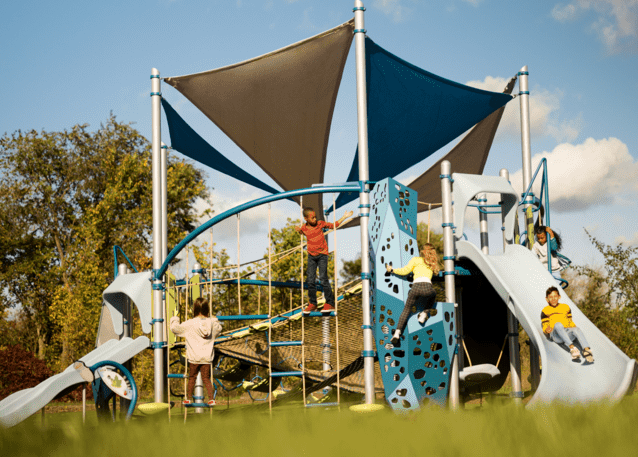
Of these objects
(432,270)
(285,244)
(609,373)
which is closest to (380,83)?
(432,270)

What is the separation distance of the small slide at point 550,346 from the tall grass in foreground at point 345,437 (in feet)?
8.23

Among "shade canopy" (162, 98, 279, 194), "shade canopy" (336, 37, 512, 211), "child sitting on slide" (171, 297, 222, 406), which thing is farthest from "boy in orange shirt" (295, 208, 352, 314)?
"shade canopy" (162, 98, 279, 194)

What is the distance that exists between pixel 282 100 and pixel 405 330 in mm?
4663

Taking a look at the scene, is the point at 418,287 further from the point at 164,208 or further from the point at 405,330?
the point at 164,208

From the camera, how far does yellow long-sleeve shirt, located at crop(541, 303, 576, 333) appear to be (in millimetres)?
7492

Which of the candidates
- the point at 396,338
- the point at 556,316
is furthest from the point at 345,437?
the point at 556,316

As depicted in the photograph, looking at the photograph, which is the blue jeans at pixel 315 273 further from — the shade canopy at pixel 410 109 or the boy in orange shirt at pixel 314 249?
the shade canopy at pixel 410 109

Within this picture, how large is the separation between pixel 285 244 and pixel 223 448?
16.1 m

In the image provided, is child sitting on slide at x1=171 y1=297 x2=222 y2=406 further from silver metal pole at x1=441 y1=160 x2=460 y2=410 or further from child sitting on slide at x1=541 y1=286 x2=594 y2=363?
child sitting on slide at x1=541 y1=286 x2=594 y2=363

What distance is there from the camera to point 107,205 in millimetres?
23531

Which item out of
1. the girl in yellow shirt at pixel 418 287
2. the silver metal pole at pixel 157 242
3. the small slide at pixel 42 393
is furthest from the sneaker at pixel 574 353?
the small slide at pixel 42 393

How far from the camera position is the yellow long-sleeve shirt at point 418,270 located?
740 cm

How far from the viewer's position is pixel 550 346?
7.45m

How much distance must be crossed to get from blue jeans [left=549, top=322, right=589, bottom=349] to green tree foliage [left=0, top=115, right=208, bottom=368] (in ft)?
59.2
